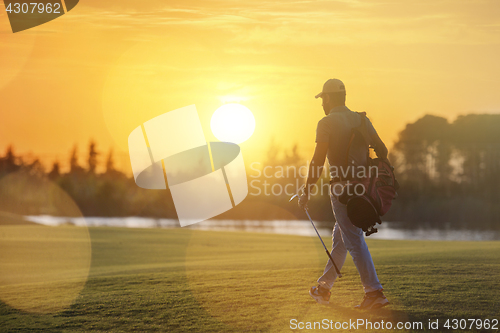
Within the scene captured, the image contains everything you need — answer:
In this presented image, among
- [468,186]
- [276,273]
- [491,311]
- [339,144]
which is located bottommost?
[468,186]

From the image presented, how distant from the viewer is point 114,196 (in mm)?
72062

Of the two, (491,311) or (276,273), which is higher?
(491,311)

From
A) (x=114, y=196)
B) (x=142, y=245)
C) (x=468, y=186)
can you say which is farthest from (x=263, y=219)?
(x=142, y=245)

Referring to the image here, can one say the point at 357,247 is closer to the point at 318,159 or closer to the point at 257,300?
the point at 318,159

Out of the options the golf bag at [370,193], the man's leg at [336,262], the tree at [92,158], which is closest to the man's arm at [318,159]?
the golf bag at [370,193]

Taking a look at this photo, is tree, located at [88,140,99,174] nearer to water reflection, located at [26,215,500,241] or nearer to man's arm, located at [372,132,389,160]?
water reflection, located at [26,215,500,241]

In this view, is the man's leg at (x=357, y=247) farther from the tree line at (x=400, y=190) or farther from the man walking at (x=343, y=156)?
the tree line at (x=400, y=190)

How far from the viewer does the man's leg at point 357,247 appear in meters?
5.86

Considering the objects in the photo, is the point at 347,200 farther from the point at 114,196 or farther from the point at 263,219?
the point at 114,196

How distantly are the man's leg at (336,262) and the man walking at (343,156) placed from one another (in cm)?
21

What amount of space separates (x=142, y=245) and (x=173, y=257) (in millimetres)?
3745

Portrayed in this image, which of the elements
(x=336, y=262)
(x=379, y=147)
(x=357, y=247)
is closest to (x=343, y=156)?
(x=379, y=147)

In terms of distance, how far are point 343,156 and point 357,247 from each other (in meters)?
1.01

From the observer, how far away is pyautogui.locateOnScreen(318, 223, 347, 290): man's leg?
6199 mm
